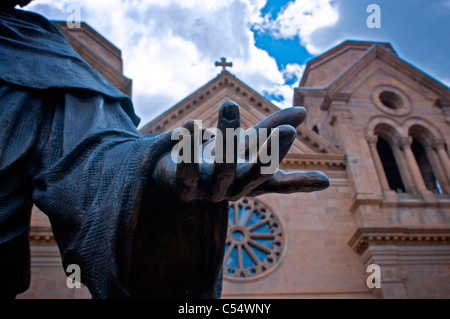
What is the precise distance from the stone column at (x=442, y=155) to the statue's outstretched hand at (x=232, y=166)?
15574mm

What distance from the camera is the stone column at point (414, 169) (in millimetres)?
14148

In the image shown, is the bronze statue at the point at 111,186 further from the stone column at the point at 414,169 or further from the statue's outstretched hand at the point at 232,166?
the stone column at the point at 414,169

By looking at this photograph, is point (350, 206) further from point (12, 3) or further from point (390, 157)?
point (12, 3)

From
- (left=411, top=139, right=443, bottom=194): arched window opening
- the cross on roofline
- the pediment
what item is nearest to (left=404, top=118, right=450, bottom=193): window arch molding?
(left=411, top=139, right=443, bottom=194): arched window opening

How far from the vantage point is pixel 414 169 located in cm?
1515

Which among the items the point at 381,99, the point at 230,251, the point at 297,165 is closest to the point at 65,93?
the point at 230,251

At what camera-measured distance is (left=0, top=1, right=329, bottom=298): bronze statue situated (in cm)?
138

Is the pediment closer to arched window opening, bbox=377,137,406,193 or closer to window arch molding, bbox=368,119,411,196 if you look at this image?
window arch molding, bbox=368,119,411,196

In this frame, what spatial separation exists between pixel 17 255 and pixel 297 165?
1295 cm

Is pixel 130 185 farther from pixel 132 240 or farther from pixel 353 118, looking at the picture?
pixel 353 118

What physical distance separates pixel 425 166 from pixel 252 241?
8.62m

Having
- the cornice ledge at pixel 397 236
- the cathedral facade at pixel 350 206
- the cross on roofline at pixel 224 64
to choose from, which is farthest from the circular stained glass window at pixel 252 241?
the cross on roofline at pixel 224 64

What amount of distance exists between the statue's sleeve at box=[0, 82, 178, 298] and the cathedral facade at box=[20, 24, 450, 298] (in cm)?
975

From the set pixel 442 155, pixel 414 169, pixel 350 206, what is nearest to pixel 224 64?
pixel 350 206
